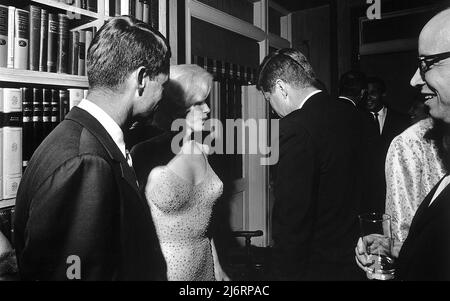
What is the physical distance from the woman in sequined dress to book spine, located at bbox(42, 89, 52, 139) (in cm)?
A: 42

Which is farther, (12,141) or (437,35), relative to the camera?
(12,141)

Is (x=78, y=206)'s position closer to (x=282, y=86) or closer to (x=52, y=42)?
(x=52, y=42)

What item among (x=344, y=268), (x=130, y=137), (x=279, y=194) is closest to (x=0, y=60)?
(x=130, y=137)

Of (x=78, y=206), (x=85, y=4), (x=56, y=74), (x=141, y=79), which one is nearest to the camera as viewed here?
(x=78, y=206)

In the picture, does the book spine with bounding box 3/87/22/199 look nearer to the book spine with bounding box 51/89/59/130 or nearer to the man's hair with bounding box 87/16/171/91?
the book spine with bounding box 51/89/59/130

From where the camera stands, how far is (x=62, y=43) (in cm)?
121

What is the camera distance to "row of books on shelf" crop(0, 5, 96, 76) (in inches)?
41.9

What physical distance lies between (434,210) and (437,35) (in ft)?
1.44

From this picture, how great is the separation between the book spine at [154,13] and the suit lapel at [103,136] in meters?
0.81

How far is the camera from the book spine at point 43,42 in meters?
1.15

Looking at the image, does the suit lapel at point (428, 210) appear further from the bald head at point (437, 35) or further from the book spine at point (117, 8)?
the book spine at point (117, 8)

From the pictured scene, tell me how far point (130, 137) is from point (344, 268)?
110 centimetres

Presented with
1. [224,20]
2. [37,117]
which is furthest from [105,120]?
[224,20]

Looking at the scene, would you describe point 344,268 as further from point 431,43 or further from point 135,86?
point 135,86
